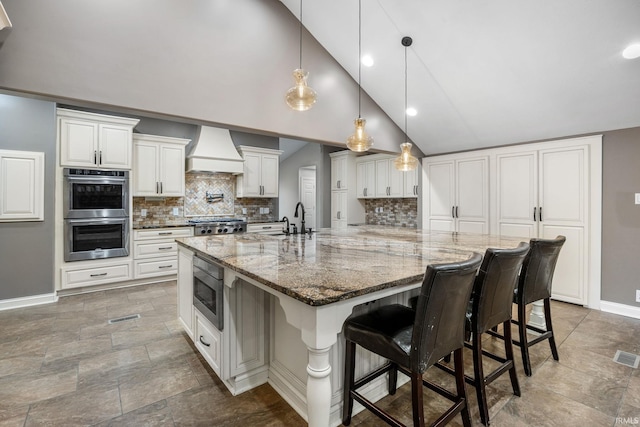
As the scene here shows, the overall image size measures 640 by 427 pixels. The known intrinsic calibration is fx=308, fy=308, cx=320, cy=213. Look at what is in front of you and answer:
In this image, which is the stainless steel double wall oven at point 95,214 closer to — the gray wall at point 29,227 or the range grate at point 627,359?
the gray wall at point 29,227

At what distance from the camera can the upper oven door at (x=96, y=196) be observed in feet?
12.5

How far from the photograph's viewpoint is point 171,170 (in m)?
4.77

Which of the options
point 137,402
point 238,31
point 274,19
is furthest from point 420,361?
point 274,19

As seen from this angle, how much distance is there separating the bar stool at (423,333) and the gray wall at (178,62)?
2464 millimetres

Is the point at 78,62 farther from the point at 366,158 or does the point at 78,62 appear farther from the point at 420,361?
the point at 366,158

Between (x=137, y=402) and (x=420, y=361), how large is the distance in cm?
173

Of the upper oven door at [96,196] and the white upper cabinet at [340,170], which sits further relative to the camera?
the white upper cabinet at [340,170]

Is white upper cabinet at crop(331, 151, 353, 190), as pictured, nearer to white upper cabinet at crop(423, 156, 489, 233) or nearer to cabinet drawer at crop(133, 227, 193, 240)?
white upper cabinet at crop(423, 156, 489, 233)

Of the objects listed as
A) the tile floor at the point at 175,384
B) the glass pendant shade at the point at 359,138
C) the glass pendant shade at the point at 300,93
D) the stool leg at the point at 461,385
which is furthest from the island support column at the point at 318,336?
the glass pendant shade at the point at 359,138

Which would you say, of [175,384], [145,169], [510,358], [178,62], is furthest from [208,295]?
[145,169]

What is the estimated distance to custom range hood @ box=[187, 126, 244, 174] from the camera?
4.94 m

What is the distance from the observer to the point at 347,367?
1.67m

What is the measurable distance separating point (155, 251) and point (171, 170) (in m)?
1.25

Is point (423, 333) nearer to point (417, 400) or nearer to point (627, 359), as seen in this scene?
point (417, 400)
